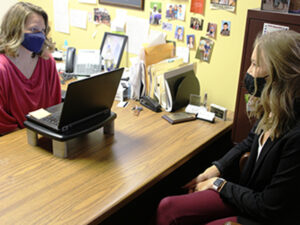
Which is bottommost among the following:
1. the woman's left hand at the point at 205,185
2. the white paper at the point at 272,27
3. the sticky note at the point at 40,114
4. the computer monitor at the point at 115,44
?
the woman's left hand at the point at 205,185

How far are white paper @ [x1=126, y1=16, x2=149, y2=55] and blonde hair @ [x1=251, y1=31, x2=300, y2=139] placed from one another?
1295mm

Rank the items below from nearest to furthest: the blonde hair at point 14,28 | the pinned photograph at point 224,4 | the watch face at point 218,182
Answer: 1. the watch face at point 218,182
2. the blonde hair at point 14,28
3. the pinned photograph at point 224,4

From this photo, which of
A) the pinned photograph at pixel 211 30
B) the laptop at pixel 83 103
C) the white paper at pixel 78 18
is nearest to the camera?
the laptop at pixel 83 103

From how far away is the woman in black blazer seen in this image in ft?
4.18

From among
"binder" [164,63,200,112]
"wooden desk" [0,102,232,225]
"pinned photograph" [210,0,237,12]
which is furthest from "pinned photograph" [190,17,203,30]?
"wooden desk" [0,102,232,225]

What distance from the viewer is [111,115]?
171 cm

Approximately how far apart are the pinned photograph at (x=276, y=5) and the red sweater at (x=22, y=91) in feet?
4.05

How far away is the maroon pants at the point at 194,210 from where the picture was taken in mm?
1467

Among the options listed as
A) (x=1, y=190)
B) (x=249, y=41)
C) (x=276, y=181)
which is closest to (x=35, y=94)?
(x=1, y=190)

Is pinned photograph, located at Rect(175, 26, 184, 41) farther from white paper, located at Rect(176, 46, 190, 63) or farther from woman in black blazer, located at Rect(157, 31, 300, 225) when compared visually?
woman in black blazer, located at Rect(157, 31, 300, 225)

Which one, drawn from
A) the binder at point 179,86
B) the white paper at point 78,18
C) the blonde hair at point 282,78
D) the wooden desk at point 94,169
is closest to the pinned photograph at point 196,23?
the binder at point 179,86

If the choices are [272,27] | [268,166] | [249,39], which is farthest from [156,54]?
[268,166]

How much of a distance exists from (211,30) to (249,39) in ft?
1.63

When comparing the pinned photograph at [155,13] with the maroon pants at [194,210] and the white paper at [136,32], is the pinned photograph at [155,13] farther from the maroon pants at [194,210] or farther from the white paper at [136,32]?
the maroon pants at [194,210]
